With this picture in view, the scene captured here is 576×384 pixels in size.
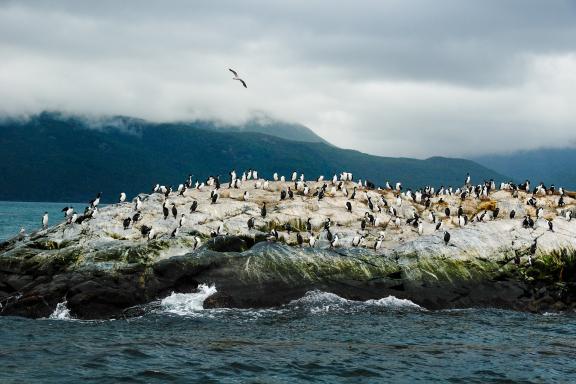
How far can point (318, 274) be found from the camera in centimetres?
3797

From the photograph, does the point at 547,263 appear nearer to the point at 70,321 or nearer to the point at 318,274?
the point at 318,274

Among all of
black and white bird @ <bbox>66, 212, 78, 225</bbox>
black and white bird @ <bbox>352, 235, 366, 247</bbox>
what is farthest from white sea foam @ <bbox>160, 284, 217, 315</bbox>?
black and white bird @ <bbox>66, 212, 78, 225</bbox>

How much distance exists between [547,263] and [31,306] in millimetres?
31312

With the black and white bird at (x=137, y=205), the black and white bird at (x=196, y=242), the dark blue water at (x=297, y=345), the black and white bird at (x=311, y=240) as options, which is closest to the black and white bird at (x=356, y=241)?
the black and white bird at (x=311, y=240)

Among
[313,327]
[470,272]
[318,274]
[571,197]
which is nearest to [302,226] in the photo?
[318,274]

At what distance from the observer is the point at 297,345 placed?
2716 cm

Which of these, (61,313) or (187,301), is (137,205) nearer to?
(187,301)

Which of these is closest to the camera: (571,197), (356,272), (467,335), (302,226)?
(467,335)

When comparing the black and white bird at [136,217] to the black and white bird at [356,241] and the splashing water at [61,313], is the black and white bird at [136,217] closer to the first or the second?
the splashing water at [61,313]

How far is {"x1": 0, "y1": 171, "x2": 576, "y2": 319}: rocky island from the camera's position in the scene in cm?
3559

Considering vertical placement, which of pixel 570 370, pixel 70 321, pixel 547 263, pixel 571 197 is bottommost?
pixel 70 321

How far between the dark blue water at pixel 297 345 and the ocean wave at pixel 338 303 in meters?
0.10

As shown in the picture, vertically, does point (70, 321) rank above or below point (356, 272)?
below

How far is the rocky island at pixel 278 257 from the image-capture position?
35.6 metres
